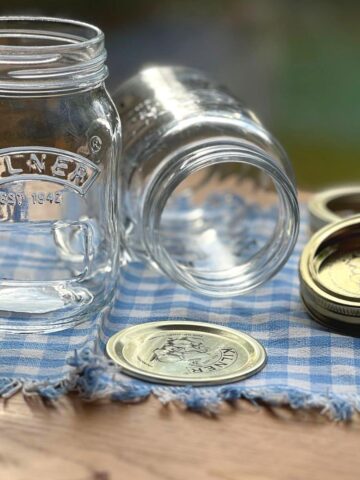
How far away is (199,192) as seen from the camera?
1.61 m

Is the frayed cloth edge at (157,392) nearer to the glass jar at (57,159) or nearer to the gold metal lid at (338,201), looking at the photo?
the glass jar at (57,159)

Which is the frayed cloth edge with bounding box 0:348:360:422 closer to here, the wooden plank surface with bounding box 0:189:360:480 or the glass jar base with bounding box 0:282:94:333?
the wooden plank surface with bounding box 0:189:360:480

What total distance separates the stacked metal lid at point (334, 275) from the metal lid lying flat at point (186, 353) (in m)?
0.10

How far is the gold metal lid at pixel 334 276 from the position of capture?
1.16 metres

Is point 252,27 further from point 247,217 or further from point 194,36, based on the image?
point 247,217

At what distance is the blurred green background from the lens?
9.62ft

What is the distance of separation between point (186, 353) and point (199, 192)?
0.54 metres

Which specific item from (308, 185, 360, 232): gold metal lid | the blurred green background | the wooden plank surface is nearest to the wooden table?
the wooden plank surface

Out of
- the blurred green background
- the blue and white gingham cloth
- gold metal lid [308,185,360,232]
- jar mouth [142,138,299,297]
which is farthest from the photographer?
the blurred green background

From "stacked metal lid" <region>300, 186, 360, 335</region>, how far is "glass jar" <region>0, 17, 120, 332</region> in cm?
22

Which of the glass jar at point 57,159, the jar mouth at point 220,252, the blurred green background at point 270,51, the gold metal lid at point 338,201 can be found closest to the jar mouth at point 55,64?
the glass jar at point 57,159

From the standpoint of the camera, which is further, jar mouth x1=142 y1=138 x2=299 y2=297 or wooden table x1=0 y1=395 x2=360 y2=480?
jar mouth x1=142 y1=138 x2=299 y2=297

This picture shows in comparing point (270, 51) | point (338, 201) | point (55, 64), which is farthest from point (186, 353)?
point (270, 51)

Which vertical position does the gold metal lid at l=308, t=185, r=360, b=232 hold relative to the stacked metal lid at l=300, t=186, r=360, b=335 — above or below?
below
